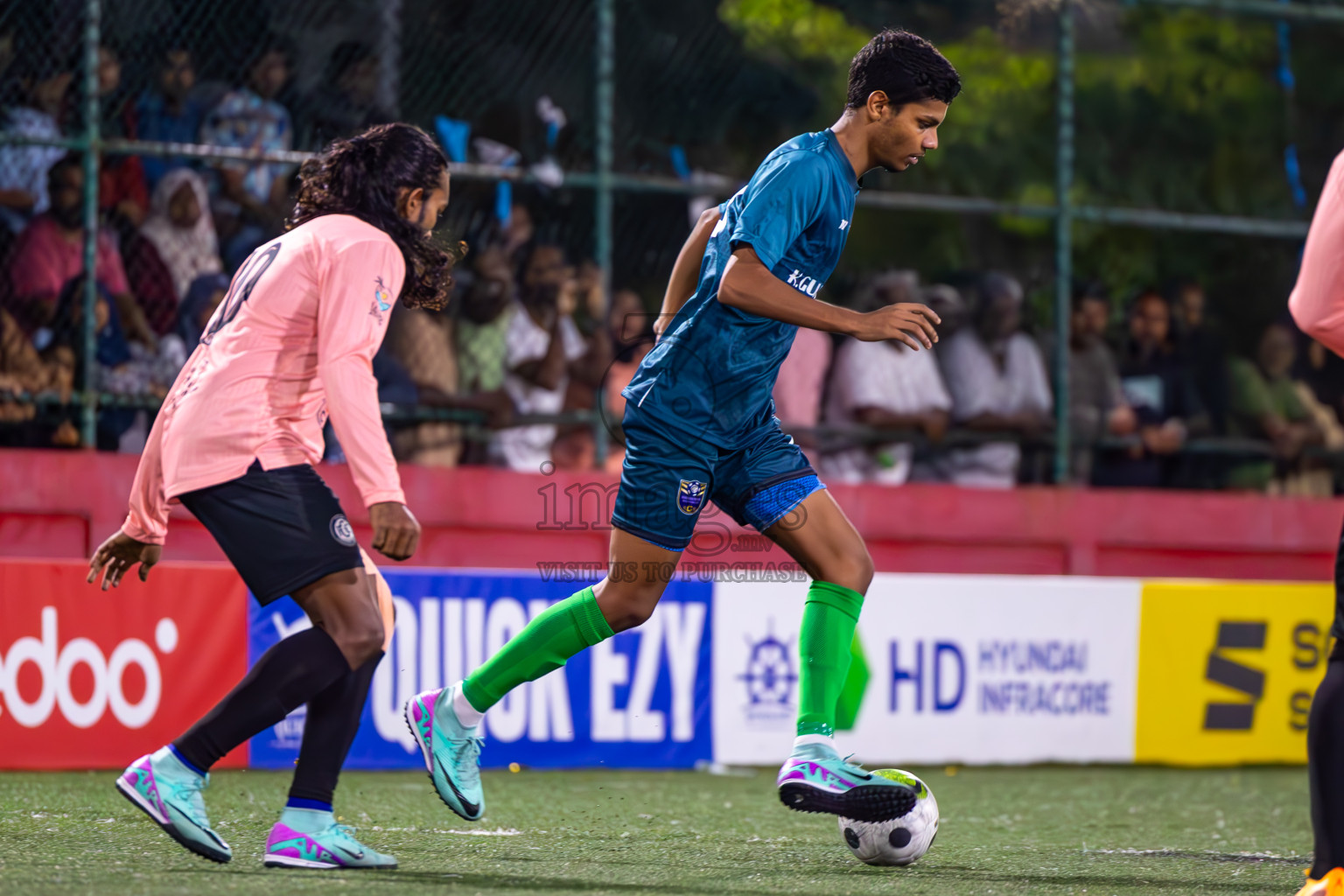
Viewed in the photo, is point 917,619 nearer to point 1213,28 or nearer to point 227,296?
point 227,296

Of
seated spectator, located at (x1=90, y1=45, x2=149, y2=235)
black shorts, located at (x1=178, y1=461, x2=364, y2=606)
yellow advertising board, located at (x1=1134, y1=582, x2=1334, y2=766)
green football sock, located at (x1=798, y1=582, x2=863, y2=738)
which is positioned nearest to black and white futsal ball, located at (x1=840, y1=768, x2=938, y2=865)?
green football sock, located at (x1=798, y1=582, x2=863, y2=738)

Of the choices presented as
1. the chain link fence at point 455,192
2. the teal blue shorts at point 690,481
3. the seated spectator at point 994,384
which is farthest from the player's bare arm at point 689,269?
the seated spectator at point 994,384

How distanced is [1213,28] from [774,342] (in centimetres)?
1317

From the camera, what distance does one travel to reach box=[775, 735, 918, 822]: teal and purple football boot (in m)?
4.36

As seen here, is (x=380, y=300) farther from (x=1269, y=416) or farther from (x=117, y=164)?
(x=1269, y=416)

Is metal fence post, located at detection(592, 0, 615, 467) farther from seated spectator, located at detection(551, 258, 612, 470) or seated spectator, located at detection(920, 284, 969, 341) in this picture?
seated spectator, located at detection(920, 284, 969, 341)

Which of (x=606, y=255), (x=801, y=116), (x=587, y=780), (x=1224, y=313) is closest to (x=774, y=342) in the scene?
(x=587, y=780)

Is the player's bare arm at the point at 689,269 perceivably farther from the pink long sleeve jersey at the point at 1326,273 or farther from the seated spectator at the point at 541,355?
the seated spectator at the point at 541,355

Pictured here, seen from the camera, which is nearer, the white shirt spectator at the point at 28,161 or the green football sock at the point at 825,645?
the green football sock at the point at 825,645

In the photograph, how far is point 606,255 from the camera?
30.2 ft

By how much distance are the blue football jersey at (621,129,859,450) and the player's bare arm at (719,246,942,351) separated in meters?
0.14

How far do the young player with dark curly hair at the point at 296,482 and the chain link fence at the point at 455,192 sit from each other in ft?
14.0

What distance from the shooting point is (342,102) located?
8672mm

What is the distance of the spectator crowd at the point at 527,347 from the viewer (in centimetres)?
821
